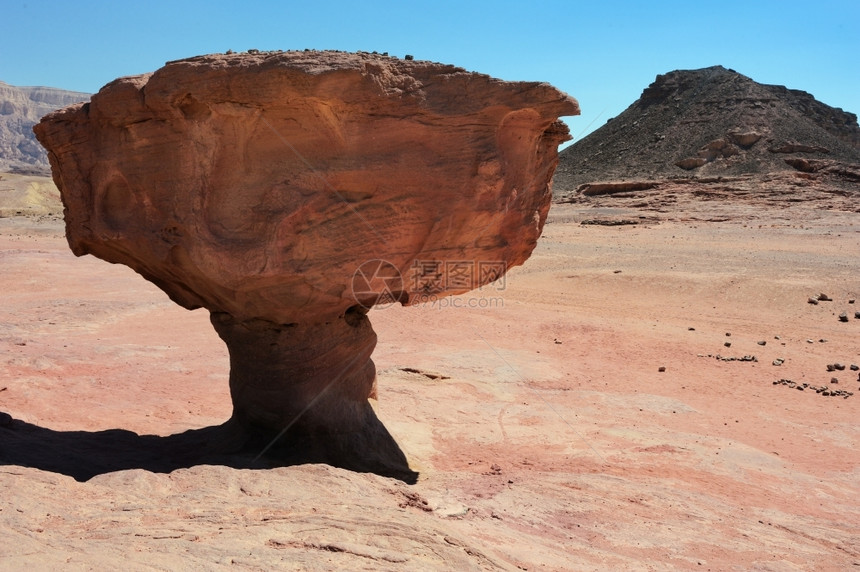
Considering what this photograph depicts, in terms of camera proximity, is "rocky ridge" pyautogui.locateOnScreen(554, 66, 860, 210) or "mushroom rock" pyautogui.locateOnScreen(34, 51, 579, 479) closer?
"mushroom rock" pyautogui.locateOnScreen(34, 51, 579, 479)

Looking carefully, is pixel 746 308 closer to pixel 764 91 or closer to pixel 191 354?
pixel 191 354

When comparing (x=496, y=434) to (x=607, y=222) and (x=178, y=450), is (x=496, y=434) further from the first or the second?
(x=607, y=222)

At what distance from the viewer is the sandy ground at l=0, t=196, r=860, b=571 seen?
464 centimetres

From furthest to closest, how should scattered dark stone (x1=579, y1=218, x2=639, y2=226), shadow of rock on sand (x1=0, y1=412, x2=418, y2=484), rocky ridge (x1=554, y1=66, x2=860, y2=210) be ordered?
1. rocky ridge (x1=554, y1=66, x2=860, y2=210)
2. scattered dark stone (x1=579, y1=218, x2=639, y2=226)
3. shadow of rock on sand (x1=0, y1=412, x2=418, y2=484)

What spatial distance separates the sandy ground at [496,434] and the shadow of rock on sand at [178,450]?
0.06 metres

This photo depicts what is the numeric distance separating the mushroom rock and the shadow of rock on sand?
0.06 m

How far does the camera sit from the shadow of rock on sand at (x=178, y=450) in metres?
6.40

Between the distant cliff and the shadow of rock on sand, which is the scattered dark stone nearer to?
the shadow of rock on sand

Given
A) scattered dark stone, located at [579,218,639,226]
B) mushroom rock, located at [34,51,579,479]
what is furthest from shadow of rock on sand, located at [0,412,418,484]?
scattered dark stone, located at [579,218,639,226]

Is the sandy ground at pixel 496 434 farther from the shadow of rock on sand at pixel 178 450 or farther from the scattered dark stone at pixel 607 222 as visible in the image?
the scattered dark stone at pixel 607 222

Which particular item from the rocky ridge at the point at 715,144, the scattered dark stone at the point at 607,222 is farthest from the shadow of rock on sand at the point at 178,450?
the rocky ridge at the point at 715,144

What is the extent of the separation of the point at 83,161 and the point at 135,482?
3.05 metres

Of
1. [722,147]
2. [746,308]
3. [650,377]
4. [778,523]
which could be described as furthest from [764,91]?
[778,523]

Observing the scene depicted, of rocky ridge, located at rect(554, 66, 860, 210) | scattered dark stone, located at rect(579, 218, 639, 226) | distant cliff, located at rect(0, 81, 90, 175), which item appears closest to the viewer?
scattered dark stone, located at rect(579, 218, 639, 226)
